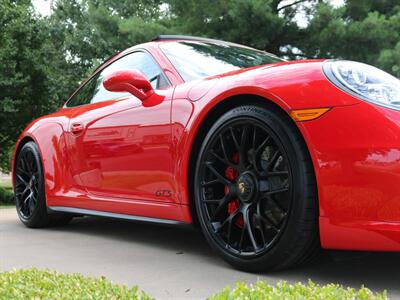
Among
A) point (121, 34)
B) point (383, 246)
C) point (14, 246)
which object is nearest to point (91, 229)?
point (14, 246)

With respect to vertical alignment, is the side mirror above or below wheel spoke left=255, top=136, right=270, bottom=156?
above

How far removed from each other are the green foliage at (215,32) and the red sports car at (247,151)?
31.3ft

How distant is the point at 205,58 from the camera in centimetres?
352

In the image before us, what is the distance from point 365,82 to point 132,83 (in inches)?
56.4

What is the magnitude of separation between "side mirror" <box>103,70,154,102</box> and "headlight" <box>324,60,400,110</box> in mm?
1216

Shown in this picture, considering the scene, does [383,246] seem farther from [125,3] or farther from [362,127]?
[125,3]

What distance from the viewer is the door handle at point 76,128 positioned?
3.90 metres

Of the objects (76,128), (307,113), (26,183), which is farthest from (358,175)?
(26,183)

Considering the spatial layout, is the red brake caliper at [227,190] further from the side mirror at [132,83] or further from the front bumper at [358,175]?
the side mirror at [132,83]

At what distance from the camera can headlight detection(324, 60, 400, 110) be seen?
2.30 metres

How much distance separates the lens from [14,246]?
3625mm

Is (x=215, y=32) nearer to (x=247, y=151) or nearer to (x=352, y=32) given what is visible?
(x=352, y=32)

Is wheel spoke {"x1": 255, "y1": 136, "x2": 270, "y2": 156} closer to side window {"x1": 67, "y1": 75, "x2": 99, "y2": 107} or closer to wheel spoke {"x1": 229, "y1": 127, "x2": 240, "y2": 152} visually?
wheel spoke {"x1": 229, "y1": 127, "x2": 240, "y2": 152}

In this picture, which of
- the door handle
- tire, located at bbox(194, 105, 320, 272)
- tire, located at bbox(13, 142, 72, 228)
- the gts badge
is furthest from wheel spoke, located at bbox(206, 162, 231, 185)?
tire, located at bbox(13, 142, 72, 228)
